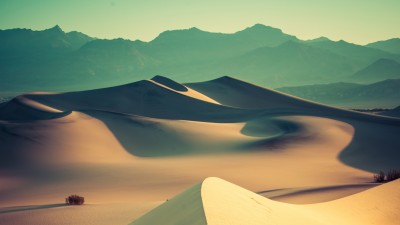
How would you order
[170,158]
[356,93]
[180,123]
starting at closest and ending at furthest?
1. [170,158]
2. [180,123]
3. [356,93]

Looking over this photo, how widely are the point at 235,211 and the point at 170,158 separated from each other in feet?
50.9

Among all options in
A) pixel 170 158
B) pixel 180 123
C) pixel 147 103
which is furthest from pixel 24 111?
pixel 170 158

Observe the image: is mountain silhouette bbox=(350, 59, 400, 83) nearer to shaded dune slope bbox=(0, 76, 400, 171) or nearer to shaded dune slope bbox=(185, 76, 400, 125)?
shaded dune slope bbox=(185, 76, 400, 125)

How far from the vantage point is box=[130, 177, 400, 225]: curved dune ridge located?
461cm

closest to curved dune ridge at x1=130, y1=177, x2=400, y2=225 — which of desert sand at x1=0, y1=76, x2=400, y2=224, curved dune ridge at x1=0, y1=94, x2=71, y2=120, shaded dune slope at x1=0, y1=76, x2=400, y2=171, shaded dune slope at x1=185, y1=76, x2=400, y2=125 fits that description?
desert sand at x1=0, y1=76, x2=400, y2=224

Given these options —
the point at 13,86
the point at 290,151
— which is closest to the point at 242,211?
the point at 290,151

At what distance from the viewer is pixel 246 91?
47.2 metres

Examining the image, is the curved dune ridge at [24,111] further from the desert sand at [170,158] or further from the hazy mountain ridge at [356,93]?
the hazy mountain ridge at [356,93]

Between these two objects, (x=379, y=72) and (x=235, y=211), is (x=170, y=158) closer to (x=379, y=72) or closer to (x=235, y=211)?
(x=235, y=211)

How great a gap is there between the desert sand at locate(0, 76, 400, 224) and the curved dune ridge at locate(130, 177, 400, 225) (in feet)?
0.24

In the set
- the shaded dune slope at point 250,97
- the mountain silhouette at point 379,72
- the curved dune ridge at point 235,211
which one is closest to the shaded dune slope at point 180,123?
the shaded dune slope at point 250,97

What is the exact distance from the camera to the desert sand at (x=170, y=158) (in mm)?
10164

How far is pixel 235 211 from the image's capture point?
484 centimetres

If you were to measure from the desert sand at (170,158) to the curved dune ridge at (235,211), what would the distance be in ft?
0.24
